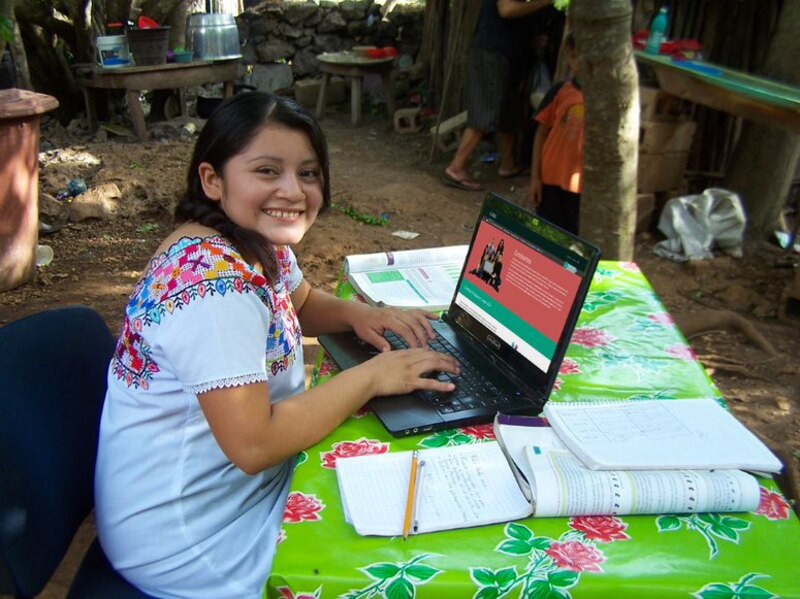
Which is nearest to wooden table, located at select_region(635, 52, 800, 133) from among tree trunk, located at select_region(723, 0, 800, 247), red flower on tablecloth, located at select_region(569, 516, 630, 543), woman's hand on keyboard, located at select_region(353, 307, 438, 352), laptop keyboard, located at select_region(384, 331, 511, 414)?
tree trunk, located at select_region(723, 0, 800, 247)

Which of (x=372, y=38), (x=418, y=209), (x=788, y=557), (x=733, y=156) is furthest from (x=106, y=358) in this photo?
(x=372, y=38)

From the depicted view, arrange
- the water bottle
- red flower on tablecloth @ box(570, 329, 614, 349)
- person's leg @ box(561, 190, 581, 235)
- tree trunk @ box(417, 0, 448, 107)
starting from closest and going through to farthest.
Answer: red flower on tablecloth @ box(570, 329, 614, 349) < person's leg @ box(561, 190, 581, 235) < the water bottle < tree trunk @ box(417, 0, 448, 107)

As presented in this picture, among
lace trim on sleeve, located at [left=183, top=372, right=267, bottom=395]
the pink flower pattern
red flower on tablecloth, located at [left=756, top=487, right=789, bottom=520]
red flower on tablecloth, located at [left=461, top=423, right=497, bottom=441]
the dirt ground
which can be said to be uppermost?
lace trim on sleeve, located at [left=183, top=372, right=267, bottom=395]

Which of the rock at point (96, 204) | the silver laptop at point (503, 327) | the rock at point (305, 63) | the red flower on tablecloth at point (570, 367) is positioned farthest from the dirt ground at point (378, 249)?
the rock at point (305, 63)

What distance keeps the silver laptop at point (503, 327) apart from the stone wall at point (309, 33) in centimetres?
767

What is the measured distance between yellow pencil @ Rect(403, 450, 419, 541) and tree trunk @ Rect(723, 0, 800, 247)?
13.9 feet

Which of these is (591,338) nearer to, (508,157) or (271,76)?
(508,157)

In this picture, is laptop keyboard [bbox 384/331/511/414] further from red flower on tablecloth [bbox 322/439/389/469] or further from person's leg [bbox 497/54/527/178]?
person's leg [bbox 497/54/527/178]

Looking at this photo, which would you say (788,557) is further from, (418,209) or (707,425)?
(418,209)

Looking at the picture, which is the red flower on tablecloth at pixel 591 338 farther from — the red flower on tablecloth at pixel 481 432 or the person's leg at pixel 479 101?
the person's leg at pixel 479 101

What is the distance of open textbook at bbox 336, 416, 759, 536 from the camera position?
1.11m

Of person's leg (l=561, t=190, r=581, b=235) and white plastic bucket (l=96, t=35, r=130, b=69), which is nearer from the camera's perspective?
person's leg (l=561, t=190, r=581, b=235)

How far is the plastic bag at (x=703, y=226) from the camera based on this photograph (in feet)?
14.9

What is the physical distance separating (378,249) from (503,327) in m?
3.18
